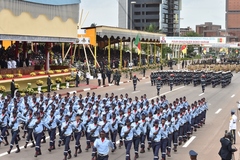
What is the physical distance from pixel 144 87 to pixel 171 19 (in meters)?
113

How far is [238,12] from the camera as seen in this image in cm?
18825

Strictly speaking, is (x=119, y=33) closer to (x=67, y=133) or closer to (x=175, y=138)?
(x=175, y=138)

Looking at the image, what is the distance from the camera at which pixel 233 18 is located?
190m

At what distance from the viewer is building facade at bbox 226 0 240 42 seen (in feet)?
614

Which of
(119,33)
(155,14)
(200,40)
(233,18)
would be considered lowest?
(200,40)

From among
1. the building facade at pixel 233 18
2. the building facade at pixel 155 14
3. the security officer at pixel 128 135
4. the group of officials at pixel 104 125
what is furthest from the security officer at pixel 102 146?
the building facade at pixel 233 18

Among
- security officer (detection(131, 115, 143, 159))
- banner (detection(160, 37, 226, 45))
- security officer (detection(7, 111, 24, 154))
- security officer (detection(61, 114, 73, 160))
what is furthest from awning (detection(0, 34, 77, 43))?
banner (detection(160, 37, 226, 45))

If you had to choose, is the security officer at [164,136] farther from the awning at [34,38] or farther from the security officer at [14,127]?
the awning at [34,38]

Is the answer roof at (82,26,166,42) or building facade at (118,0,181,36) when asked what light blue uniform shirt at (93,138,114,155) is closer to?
roof at (82,26,166,42)

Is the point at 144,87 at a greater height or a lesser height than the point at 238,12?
lesser

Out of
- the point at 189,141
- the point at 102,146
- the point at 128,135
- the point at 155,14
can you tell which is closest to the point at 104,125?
the point at 128,135

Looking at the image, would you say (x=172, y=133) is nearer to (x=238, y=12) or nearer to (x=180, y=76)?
(x=180, y=76)

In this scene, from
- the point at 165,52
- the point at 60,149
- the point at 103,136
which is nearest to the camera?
the point at 103,136

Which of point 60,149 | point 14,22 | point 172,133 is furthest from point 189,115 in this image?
point 14,22
